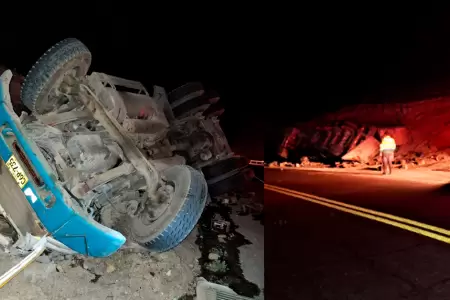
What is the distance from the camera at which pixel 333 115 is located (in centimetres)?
1872

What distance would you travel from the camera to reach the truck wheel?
378 cm

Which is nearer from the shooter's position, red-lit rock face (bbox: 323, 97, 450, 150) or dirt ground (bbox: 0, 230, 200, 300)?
dirt ground (bbox: 0, 230, 200, 300)

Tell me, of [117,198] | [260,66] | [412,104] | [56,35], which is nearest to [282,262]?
[117,198]

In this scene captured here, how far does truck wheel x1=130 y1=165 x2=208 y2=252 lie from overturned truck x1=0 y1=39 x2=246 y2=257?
11 mm

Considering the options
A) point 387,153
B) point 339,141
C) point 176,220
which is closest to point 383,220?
point 176,220

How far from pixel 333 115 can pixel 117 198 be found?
1631cm

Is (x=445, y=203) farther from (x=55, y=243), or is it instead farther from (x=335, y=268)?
(x=55, y=243)

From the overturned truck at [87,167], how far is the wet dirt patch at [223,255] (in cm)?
67

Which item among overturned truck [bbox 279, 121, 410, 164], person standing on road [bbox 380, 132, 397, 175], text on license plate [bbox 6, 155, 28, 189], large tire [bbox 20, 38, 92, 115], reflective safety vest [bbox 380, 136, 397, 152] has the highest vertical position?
large tire [bbox 20, 38, 92, 115]

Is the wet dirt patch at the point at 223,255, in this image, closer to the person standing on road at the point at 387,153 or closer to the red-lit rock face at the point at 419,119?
the person standing on road at the point at 387,153

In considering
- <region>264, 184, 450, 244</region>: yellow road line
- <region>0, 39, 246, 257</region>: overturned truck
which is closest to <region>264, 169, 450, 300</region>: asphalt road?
<region>264, 184, 450, 244</region>: yellow road line

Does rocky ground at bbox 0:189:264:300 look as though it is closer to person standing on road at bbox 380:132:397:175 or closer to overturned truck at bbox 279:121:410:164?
person standing on road at bbox 380:132:397:175

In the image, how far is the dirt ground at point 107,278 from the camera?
321 cm

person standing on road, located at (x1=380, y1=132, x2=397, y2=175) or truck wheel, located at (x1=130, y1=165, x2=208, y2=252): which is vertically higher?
truck wheel, located at (x1=130, y1=165, x2=208, y2=252)
